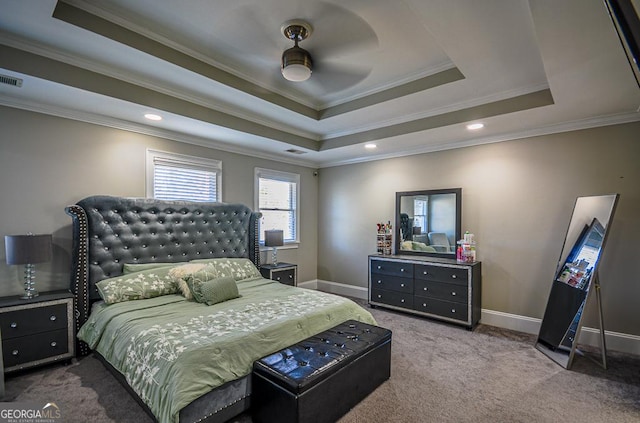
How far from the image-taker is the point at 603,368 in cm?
288

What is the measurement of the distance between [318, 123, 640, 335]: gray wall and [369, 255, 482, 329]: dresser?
0.45 meters

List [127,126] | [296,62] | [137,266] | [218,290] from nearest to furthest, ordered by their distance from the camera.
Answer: [296,62] → [218,290] → [137,266] → [127,126]

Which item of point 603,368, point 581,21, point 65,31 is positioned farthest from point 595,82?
point 65,31

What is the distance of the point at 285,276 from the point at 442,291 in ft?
7.38

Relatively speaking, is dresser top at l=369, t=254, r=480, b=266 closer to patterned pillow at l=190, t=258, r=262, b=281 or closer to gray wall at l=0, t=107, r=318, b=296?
patterned pillow at l=190, t=258, r=262, b=281

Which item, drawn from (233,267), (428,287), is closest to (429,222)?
(428,287)

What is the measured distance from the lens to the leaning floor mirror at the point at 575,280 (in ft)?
9.65

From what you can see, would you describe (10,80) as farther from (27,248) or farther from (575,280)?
(575,280)

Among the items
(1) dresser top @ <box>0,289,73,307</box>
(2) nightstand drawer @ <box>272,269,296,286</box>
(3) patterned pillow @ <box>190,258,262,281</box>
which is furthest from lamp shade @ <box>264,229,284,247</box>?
(1) dresser top @ <box>0,289,73,307</box>

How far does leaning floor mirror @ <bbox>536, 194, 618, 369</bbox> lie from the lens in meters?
2.94

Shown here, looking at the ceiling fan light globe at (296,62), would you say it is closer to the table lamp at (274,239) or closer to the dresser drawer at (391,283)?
the table lamp at (274,239)

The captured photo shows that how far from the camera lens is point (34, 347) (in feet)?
8.73

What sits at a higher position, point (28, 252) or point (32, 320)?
point (28, 252)

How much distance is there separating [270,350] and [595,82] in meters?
3.38
